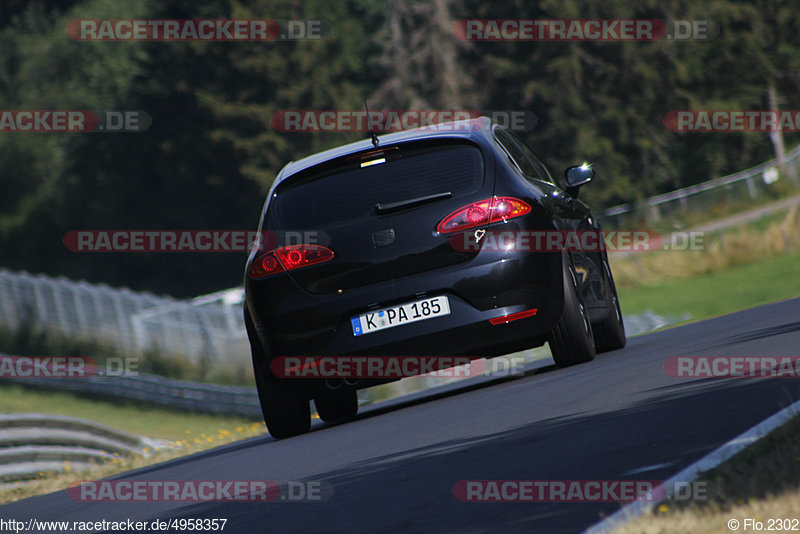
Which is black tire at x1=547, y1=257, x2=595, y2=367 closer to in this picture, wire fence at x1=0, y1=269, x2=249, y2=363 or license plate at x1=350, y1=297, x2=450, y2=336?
license plate at x1=350, y1=297, x2=450, y2=336

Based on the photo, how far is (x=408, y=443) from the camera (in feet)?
27.2

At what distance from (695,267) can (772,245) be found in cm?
213

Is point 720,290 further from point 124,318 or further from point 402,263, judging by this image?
point 402,263

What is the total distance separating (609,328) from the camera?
11883mm

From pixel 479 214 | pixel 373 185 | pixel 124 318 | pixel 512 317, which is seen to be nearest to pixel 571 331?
pixel 512 317

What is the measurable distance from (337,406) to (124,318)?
76.8 ft

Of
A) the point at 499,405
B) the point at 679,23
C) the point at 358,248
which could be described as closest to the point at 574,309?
the point at 499,405

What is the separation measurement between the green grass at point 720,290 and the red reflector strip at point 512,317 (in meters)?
20.9

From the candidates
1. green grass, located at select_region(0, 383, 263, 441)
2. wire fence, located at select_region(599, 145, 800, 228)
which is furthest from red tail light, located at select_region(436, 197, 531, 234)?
wire fence, located at select_region(599, 145, 800, 228)

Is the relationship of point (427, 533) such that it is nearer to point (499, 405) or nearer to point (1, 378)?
point (499, 405)

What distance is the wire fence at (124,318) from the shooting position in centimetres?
3225

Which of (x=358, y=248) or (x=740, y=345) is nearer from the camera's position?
(x=358, y=248)

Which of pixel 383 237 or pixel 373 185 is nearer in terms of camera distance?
pixel 383 237

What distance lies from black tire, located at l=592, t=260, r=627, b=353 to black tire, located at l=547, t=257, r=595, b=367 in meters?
1.12
